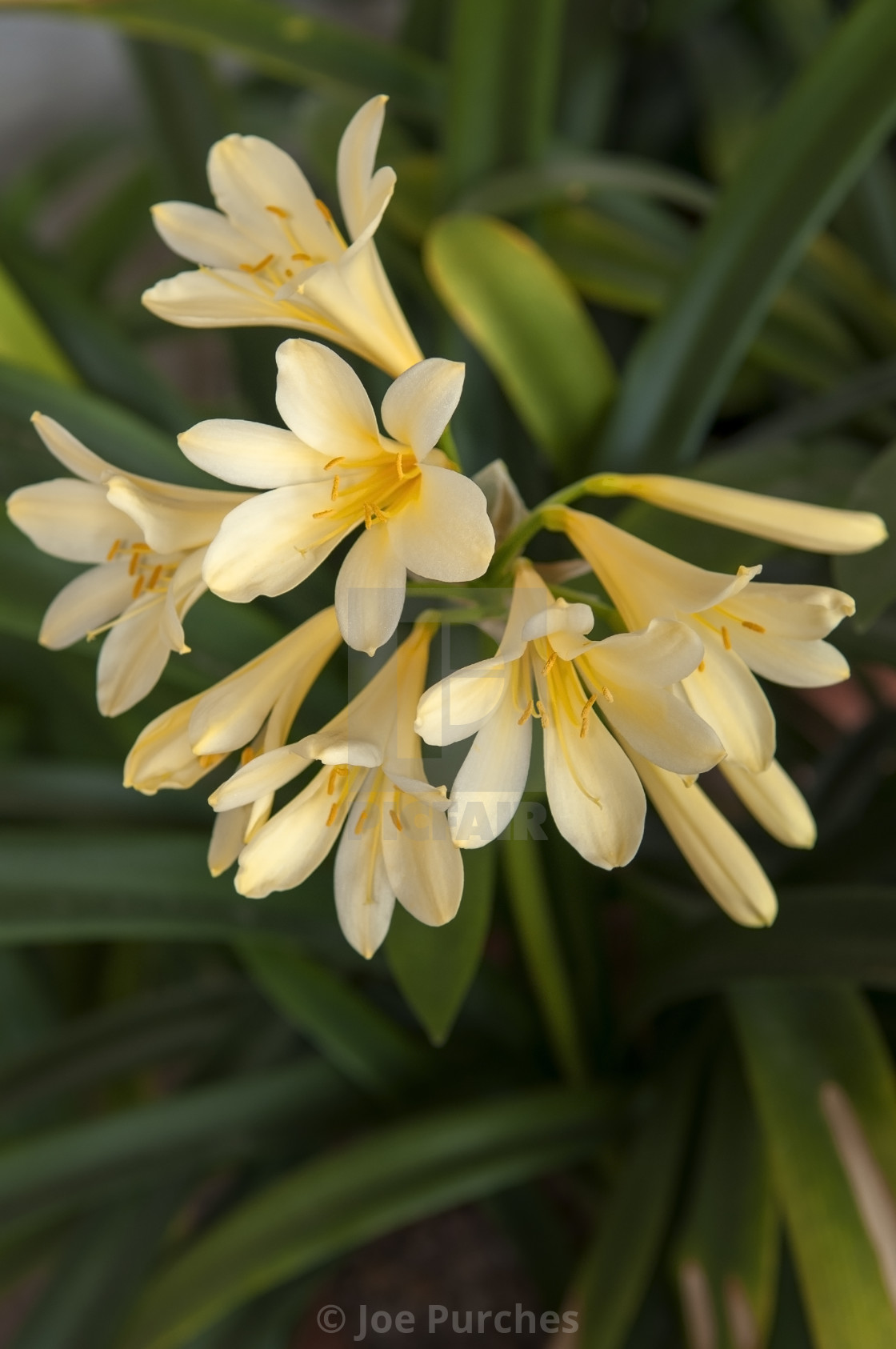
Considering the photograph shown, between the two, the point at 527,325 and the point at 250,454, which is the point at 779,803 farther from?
the point at 527,325

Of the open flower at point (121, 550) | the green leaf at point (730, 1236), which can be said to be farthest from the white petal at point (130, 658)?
the green leaf at point (730, 1236)

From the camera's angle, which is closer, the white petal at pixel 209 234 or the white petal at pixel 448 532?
the white petal at pixel 448 532

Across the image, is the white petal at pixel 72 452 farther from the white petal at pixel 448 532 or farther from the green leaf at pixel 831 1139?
the green leaf at pixel 831 1139

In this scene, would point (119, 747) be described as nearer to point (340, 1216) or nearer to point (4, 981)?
point (4, 981)

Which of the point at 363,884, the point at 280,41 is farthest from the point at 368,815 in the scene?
the point at 280,41

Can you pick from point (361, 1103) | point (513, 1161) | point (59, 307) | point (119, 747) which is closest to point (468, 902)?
point (513, 1161)

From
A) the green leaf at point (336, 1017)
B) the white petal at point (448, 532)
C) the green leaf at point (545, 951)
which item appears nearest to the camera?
the white petal at point (448, 532)
